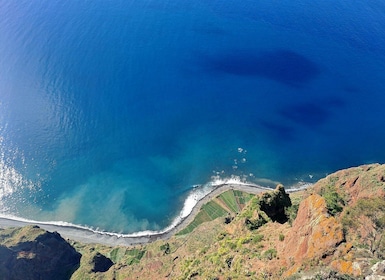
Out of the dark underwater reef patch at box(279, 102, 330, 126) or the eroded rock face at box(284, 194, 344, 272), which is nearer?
the eroded rock face at box(284, 194, 344, 272)

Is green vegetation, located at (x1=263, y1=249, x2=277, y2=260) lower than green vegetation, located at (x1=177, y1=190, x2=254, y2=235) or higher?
higher

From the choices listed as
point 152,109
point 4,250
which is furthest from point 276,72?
point 4,250

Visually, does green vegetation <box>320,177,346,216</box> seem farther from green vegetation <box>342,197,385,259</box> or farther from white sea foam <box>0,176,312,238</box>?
white sea foam <box>0,176,312,238</box>

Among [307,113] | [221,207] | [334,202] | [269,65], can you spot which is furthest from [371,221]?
[269,65]

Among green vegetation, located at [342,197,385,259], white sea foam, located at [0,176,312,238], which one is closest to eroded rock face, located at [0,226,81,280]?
white sea foam, located at [0,176,312,238]

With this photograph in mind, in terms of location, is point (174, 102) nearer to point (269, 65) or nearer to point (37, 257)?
point (269, 65)

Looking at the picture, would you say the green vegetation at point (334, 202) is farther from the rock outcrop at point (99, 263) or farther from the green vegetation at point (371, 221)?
the rock outcrop at point (99, 263)
